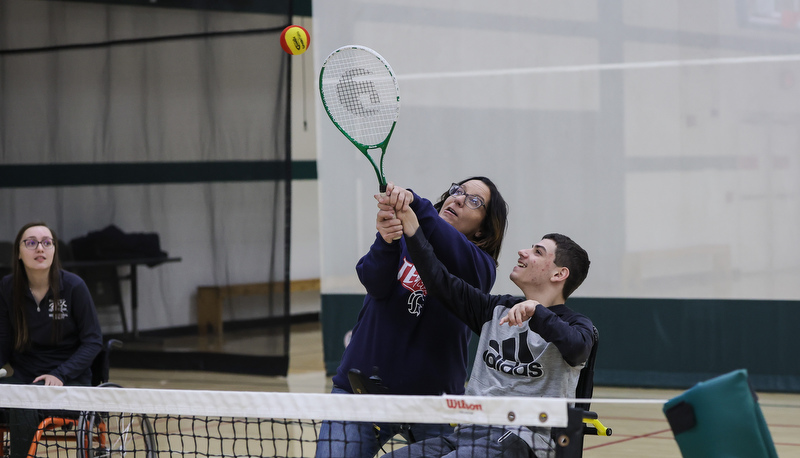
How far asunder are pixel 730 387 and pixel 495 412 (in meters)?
0.58

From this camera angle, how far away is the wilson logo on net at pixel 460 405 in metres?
2.36

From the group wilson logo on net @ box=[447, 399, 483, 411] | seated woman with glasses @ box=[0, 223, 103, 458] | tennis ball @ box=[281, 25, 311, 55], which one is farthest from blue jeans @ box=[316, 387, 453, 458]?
tennis ball @ box=[281, 25, 311, 55]

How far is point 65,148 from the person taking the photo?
26.9 ft

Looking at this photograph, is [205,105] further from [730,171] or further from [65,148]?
[730,171]

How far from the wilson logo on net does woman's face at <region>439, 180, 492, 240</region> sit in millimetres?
733

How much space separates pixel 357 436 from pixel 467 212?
79cm

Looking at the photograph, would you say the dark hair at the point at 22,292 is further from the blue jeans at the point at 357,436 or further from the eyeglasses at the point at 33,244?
the blue jeans at the point at 357,436

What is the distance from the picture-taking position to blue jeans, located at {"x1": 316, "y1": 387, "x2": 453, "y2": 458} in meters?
2.62

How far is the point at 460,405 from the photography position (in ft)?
7.77

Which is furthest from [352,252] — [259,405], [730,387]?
[730,387]

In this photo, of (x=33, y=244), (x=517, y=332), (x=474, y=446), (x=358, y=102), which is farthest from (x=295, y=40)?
(x=474, y=446)

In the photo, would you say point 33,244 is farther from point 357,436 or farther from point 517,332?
point 517,332

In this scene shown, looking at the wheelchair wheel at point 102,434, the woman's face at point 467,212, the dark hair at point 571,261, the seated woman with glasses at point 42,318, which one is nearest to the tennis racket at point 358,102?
the woman's face at point 467,212

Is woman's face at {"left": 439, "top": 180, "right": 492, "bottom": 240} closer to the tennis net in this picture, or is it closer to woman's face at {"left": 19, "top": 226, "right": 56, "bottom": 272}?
the tennis net
